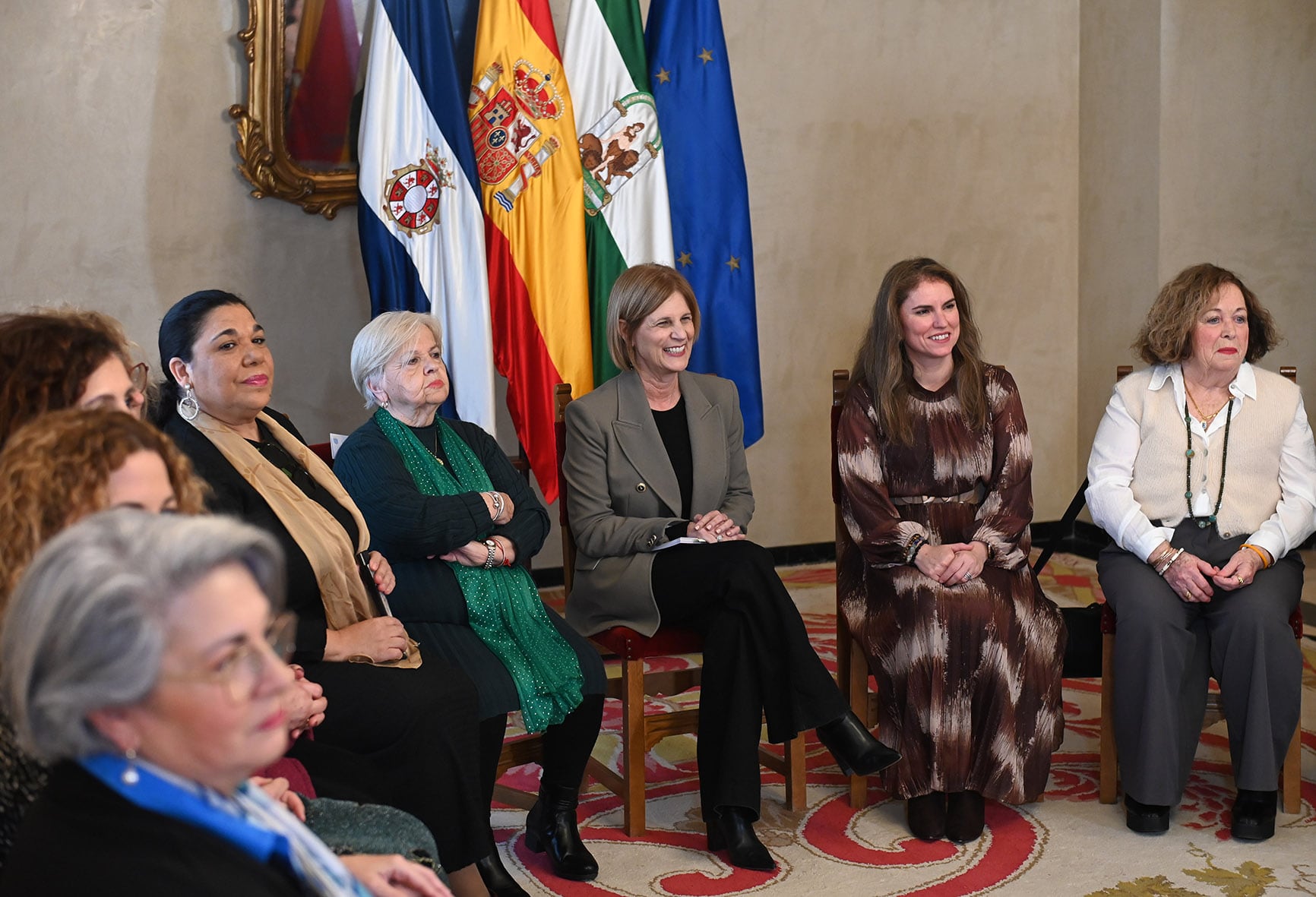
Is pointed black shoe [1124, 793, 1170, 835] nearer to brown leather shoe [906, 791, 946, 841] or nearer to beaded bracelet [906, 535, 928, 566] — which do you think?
brown leather shoe [906, 791, 946, 841]

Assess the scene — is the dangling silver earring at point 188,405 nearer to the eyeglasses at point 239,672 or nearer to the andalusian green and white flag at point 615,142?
the eyeglasses at point 239,672

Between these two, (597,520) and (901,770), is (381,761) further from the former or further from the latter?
(901,770)

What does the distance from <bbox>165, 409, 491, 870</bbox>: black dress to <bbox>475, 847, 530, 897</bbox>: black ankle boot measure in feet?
0.69

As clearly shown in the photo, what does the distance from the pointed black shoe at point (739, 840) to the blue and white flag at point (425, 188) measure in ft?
5.76

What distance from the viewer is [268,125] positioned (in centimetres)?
478

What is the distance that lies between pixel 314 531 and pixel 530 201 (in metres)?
2.08

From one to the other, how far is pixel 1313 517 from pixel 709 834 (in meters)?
1.76

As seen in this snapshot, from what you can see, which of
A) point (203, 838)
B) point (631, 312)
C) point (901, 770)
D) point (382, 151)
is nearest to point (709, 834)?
point (901, 770)

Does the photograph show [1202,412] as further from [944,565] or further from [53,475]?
[53,475]

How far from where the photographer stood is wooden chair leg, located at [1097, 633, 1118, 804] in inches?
129

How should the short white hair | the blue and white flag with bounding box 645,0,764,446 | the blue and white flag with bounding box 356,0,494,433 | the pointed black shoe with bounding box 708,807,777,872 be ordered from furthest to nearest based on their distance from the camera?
the blue and white flag with bounding box 645,0,764,446 < the blue and white flag with bounding box 356,0,494,433 < the pointed black shoe with bounding box 708,807,777,872 < the short white hair

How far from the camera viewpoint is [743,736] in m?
3.02

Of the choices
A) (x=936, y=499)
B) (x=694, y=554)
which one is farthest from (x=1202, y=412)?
(x=694, y=554)

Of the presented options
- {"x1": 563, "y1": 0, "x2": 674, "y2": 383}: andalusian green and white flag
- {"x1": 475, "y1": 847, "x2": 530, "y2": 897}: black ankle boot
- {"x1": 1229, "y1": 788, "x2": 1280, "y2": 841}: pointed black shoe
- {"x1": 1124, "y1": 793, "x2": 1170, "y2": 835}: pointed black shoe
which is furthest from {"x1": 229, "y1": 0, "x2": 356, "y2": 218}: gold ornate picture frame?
{"x1": 1229, "y1": 788, "x2": 1280, "y2": 841}: pointed black shoe
